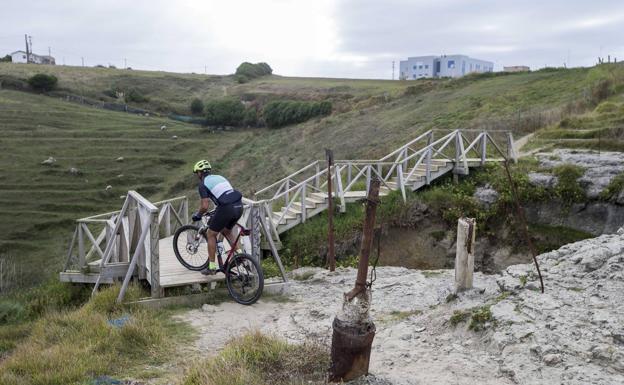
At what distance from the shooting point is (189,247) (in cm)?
844

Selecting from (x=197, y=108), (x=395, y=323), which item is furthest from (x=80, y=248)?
(x=197, y=108)

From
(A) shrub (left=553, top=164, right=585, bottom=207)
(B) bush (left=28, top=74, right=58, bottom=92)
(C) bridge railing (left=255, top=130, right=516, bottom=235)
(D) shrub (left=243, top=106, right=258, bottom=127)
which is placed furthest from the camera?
(B) bush (left=28, top=74, right=58, bottom=92)

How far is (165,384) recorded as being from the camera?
4836 mm

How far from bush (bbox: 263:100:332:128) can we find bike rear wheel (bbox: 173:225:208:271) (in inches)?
1508

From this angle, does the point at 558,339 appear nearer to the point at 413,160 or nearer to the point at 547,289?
the point at 547,289

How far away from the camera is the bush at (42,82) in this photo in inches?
2283

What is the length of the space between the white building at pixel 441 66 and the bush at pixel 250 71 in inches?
991

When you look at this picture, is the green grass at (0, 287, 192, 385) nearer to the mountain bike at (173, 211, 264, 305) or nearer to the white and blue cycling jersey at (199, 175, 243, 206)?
the mountain bike at (173, 211, 264, 305)

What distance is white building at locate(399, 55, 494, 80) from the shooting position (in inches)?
3374

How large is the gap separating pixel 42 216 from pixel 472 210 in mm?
26167

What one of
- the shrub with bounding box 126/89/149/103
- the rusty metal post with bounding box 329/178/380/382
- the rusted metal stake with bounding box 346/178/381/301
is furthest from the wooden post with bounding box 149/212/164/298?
the shrub with bounding box 126/89/149/103

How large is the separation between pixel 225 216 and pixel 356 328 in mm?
3392

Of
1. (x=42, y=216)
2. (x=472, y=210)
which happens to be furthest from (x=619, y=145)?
(x=42, y=216)

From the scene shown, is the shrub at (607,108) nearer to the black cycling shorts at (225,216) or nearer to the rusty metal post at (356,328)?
the black cycling shorts at (225,216)
